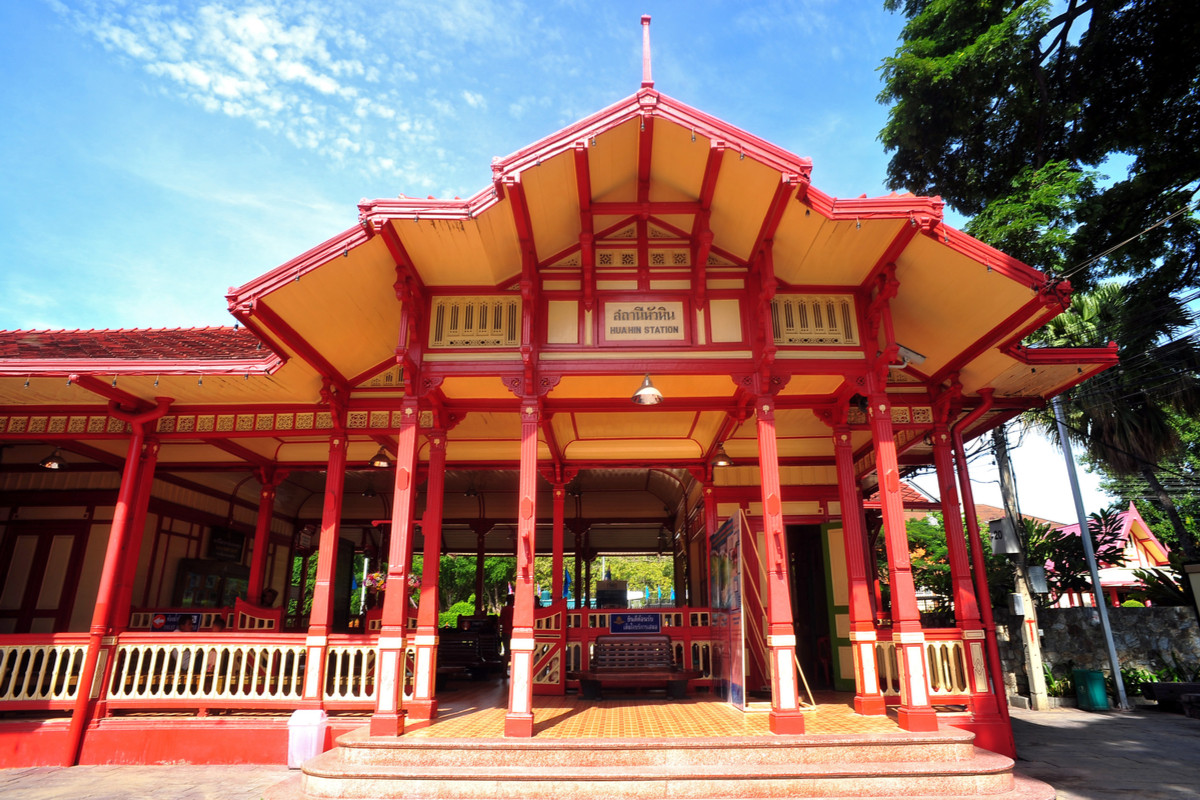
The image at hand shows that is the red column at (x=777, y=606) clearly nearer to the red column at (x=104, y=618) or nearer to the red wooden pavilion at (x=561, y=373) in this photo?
the red wooden pavilion at (x=561, y=373)

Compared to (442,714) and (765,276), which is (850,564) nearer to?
(765,276)

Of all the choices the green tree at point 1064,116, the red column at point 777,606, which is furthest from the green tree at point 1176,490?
the red column at point 777,606

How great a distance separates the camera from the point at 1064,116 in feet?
43.3

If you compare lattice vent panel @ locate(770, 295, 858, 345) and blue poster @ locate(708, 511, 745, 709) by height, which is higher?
lattice vent panel @ locate(770, 295, 858, 345)

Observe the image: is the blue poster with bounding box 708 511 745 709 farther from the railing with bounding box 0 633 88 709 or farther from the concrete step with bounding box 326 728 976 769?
the railing with bounding box 0 633 88 709

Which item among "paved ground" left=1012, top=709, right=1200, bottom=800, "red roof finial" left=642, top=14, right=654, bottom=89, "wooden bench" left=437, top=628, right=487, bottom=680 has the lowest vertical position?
"paved ground" left=1012, top=709, right=1200, bottom=800

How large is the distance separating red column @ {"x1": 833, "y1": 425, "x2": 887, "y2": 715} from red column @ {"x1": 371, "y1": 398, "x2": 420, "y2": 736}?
4.99m

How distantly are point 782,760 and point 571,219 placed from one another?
5.92m

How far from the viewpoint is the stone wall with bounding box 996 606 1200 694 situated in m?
13.9

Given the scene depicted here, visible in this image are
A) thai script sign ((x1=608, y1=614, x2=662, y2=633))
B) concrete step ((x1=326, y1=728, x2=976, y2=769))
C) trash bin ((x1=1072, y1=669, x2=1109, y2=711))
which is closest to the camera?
concrete step ((x1=326, y1=728, x2=976, y2=769))

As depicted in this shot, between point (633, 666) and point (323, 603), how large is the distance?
4.39 metres

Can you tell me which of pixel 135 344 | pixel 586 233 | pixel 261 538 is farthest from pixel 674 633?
pixel 135 344

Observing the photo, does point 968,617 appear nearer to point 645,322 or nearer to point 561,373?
point 645,322

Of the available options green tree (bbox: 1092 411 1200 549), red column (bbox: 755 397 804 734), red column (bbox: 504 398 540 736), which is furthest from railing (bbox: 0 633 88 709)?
green tree (bbox: 1092 411 1200 549)
